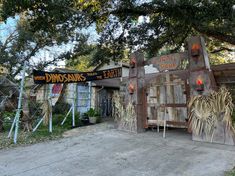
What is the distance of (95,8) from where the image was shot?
28.5 ft

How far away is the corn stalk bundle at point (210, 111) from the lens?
6.05 m

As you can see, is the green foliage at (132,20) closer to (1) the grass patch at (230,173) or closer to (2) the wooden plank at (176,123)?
(2) the wooden plank at (176,123)

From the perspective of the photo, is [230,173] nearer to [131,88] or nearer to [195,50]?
[195,50]

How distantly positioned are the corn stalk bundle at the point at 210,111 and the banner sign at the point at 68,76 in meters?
4.00

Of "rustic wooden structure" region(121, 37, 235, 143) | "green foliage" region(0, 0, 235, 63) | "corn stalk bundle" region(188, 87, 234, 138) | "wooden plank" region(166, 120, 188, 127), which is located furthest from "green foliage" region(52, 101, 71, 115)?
"corn stalk bundle" region(188, 87, 234, 138)

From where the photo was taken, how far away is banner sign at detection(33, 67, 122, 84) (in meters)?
7.95

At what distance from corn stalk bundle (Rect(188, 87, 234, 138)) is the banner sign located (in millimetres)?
4003

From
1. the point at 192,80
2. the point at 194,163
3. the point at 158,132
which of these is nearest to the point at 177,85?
the point at 192,80

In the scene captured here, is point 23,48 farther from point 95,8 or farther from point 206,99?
point 206,99

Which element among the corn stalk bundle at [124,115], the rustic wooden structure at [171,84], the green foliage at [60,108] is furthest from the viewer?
the green foliage at [60,108]

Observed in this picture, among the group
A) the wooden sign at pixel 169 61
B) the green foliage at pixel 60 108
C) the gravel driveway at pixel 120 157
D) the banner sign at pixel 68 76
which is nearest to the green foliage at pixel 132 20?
the wooden sign at pixel 169 61

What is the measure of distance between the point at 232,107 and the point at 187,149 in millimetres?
1614

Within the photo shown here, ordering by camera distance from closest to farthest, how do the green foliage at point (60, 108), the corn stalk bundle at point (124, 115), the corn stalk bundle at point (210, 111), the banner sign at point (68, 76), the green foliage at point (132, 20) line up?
1. the corn stalk bundle at point (210, 111)
2. the green foliage at point (132, 20)
3. the banner sign at point (68, 76)
4. the corn stalk bundle at point (124, 115)
5. the green foliage at point (60, 108)

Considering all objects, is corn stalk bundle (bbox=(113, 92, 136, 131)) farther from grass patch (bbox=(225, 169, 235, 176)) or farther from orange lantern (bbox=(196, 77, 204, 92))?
grass patch (bbox=(225, 169, 235, 176))
